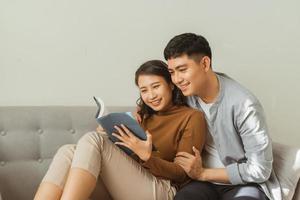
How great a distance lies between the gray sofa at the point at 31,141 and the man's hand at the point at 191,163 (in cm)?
33

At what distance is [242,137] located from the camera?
1.56m

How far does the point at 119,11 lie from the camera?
205 cm

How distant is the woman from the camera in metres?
1.44

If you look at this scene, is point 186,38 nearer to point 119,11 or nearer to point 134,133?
point 134,133

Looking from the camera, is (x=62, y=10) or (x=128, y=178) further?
(x=62, y=10)

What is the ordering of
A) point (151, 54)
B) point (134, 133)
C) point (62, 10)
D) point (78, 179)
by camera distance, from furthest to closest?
point (151, 54) < point (62, 10) < point (134, 133) < point (78, 179)

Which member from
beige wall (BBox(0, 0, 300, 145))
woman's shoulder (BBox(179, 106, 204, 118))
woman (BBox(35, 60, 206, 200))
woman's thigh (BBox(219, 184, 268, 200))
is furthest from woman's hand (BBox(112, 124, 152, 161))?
beige wall (BBox(0, 0, 300, 145))

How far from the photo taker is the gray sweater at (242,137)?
1517 mm

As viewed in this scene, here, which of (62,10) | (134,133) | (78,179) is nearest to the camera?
(78,179)

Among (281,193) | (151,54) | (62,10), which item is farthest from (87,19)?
(281,193)

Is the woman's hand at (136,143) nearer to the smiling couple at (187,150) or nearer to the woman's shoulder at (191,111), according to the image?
the smiling couple at (187,150)

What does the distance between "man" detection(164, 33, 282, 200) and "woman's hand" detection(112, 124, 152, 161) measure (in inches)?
6.6

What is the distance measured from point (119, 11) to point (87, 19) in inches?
6.7

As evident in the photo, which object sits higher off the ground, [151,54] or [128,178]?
[151,54]
